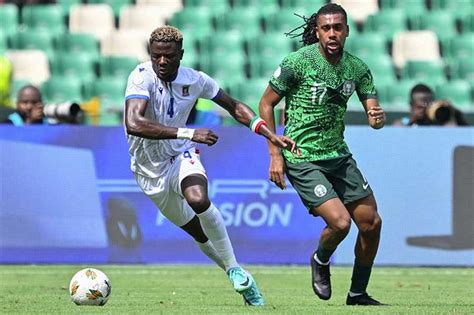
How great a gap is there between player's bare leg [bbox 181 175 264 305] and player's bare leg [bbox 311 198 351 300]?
18.7 inches

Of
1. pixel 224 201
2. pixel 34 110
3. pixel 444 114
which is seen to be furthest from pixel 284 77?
pixel 34 110

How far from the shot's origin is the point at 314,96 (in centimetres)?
889

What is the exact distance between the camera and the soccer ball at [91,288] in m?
8.84

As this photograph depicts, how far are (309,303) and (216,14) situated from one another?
11.9 meters

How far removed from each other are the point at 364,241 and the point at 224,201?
193 inches

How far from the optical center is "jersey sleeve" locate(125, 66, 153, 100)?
9.11 metres

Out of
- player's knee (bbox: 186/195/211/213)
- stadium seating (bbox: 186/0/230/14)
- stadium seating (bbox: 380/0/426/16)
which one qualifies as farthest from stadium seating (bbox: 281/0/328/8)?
player's knee (bbox: 186/195/211/213)

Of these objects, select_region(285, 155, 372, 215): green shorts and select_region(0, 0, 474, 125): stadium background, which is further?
select_region(0, 0, 474, 125): stadium background

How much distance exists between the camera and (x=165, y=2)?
2106cm

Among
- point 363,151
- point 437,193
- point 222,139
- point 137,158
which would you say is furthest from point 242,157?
point 137,158

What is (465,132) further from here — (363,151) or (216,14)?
(216,14)

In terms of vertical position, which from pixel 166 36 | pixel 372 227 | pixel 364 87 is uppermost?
pixel 166 36

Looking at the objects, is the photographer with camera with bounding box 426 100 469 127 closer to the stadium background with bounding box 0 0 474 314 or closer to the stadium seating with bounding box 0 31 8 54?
the stadium background with bounding box 0 0 474 314

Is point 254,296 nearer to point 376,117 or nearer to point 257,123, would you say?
point 257,123
